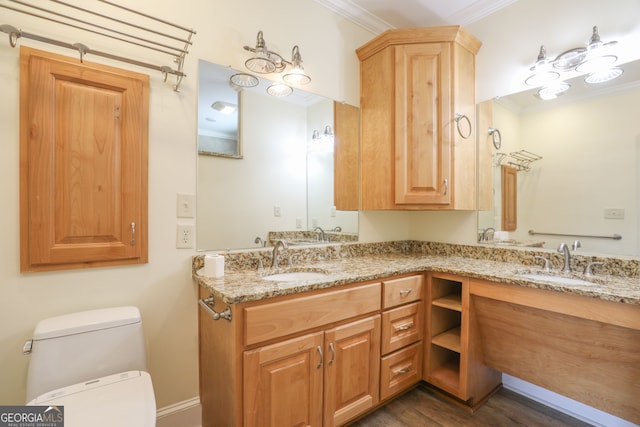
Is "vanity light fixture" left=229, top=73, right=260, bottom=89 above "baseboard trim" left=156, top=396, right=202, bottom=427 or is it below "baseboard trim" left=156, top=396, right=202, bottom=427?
above

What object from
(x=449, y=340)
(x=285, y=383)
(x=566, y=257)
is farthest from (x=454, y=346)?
(x=285, y=383)

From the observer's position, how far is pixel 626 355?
1327 millimetres

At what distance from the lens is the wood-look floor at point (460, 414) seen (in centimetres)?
167

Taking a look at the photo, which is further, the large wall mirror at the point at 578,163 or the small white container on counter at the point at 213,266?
the large wall mirror at the point at 578,163

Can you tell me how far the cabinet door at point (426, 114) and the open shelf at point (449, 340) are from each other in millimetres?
888

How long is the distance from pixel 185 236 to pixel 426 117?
1671 mm

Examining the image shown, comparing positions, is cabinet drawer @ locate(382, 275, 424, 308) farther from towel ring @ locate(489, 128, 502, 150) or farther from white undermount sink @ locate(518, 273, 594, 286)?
towel ring @ locate(489, 128, 502, 150)

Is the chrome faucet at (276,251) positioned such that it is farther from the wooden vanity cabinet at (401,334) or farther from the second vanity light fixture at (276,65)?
the second vanity light fixture at (276,65)

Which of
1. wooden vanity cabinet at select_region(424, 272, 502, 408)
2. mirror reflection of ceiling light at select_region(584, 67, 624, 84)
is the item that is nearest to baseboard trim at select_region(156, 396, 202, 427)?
Answer: wooden vanity cabinet at select_region(424, 272, 502, 408)

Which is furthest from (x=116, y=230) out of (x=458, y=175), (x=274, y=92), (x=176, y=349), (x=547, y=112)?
(x=547, y=112)

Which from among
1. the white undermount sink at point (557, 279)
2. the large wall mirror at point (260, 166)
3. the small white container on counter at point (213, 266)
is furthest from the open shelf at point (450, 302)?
the small white container on counter at point (213, 266)

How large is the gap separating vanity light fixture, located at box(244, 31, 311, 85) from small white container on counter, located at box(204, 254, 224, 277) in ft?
3.48

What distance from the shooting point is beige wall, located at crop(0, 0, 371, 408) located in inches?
46.4

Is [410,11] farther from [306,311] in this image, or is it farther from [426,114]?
[306,311]
